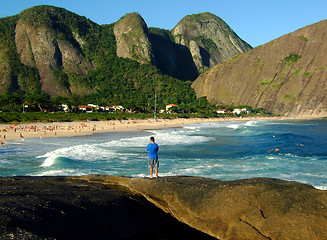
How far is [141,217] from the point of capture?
17.6 ft

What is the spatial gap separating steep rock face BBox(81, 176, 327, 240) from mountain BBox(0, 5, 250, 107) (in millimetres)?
103330

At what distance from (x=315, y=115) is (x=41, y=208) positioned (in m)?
150

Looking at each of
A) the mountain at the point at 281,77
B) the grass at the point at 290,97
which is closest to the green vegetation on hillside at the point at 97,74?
the mountain at the point at 281,77

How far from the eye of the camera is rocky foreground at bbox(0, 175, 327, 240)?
4.23 m

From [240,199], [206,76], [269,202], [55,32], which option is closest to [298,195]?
[269,202]

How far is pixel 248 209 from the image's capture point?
5000 mm

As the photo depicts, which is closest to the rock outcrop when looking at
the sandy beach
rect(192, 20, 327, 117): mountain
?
the sandy beach

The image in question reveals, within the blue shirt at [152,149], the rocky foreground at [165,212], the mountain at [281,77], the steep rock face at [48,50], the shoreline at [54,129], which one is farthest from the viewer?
the mountain at [281,77]

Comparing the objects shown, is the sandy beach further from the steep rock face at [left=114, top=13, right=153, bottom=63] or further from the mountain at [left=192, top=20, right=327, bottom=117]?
the steep rock face at [left=114, top=13, right=153, bottom=63]

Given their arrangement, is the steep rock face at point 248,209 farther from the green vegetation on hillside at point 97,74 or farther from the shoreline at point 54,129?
the green vegetation on hillside at point 97,74

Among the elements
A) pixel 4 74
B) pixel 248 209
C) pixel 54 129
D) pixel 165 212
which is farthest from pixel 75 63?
pixel 248 209

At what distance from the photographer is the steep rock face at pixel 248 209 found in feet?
14.5

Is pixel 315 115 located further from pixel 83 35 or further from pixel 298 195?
pixel 298 195

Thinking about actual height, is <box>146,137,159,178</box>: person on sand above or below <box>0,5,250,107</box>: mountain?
below
